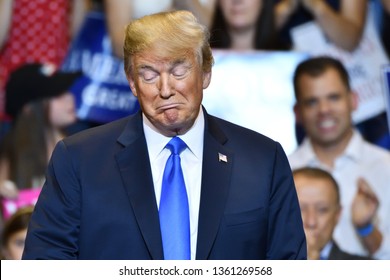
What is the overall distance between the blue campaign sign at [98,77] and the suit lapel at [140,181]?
6.40 feet

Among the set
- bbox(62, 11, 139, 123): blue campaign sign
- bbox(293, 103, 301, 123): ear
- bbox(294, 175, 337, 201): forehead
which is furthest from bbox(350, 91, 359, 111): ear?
bbox(62, 11, 139, 123): blue campaign sign

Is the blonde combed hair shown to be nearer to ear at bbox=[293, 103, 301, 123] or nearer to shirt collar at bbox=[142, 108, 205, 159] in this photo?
shirt collar at bbox=[142, 108, 205, 159]

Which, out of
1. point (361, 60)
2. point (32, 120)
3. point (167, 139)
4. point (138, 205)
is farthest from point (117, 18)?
point (138, 205)

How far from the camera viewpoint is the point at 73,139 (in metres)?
1.88

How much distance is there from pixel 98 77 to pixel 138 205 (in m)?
2.14

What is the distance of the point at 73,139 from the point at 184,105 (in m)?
0.25

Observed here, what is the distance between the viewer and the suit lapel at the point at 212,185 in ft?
5.84

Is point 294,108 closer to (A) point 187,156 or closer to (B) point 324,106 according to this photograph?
(B) point 324,106

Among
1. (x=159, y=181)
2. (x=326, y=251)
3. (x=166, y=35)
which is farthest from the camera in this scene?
(x=326, y=251)

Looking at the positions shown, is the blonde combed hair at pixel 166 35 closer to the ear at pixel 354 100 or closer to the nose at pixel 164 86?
the nose at pixel 164 86

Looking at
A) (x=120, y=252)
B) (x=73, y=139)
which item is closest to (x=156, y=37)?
(x=73, y=139)

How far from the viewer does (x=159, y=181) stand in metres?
1.84

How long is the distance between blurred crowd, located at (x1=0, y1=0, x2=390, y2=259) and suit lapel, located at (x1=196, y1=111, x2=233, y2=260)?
6.44ft
